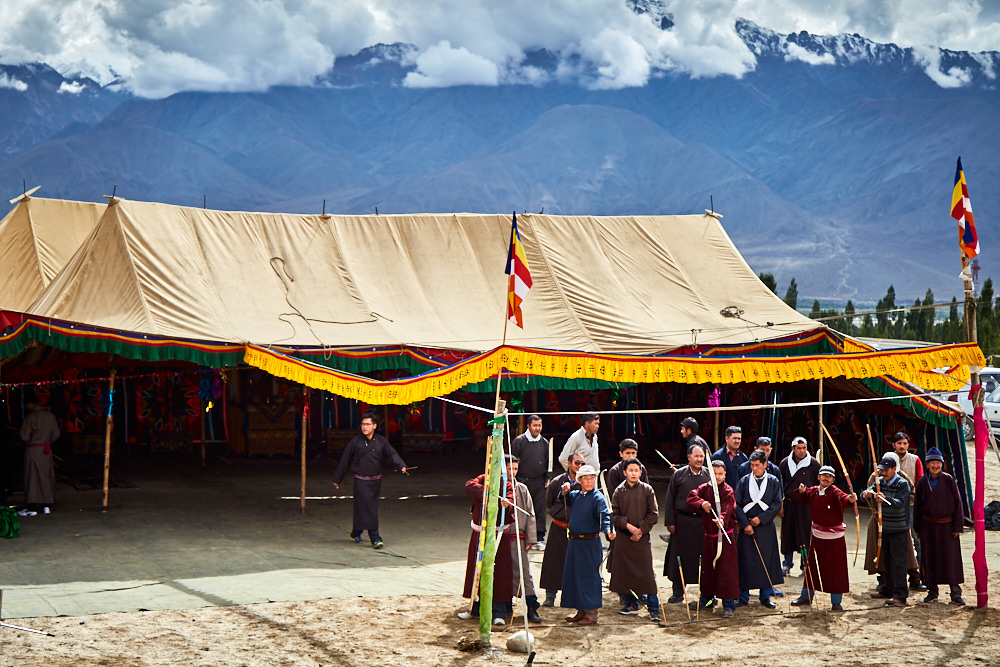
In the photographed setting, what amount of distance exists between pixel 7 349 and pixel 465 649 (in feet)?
19.3

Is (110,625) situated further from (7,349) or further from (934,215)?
(934,215)

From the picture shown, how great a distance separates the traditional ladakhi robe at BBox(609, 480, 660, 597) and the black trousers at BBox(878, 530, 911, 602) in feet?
6.55

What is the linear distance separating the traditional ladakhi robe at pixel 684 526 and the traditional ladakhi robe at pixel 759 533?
0.32 meters

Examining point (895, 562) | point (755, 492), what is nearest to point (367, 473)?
point (755, 492)

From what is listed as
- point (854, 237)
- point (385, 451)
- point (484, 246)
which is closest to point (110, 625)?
point (385, 451)

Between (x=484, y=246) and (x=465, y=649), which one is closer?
(x=465, y=649)

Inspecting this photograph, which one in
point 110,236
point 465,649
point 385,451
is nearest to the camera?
point 465,649

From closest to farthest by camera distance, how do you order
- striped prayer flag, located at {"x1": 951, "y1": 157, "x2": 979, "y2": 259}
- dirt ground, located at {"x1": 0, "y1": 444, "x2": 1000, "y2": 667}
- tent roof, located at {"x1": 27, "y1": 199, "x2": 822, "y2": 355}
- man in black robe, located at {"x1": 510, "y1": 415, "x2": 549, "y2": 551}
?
dirt ground, located at {"x1": 0, "y1": 444, "x2": 1000, "y2": 667} → striped prayer flag, located at {"x1": 951, "y1": 157, "x2": 979, "y2": 259} → man in black robe, located at {"x1": 510, "y1": 415, "x2": 549, "y2": 551} → tent roof, located at {"x1": 27, "y1": 199, "x2": 822, "y2": 355}

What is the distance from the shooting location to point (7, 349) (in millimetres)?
9859

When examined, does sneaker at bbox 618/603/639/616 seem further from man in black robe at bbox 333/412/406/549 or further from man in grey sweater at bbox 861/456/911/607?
man in black robe at bbox 333/412/406/549

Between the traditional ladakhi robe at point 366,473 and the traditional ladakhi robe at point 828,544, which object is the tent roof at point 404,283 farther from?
the traditional ladakhi robe at point 828,544

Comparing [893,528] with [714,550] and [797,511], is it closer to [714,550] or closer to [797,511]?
[797,511]

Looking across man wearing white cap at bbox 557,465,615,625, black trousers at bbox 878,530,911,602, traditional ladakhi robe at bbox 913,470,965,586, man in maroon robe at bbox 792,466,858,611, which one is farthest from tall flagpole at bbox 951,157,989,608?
man wearing white cap at bbox 557,465,615,625

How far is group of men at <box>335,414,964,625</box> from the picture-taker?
292 inches
